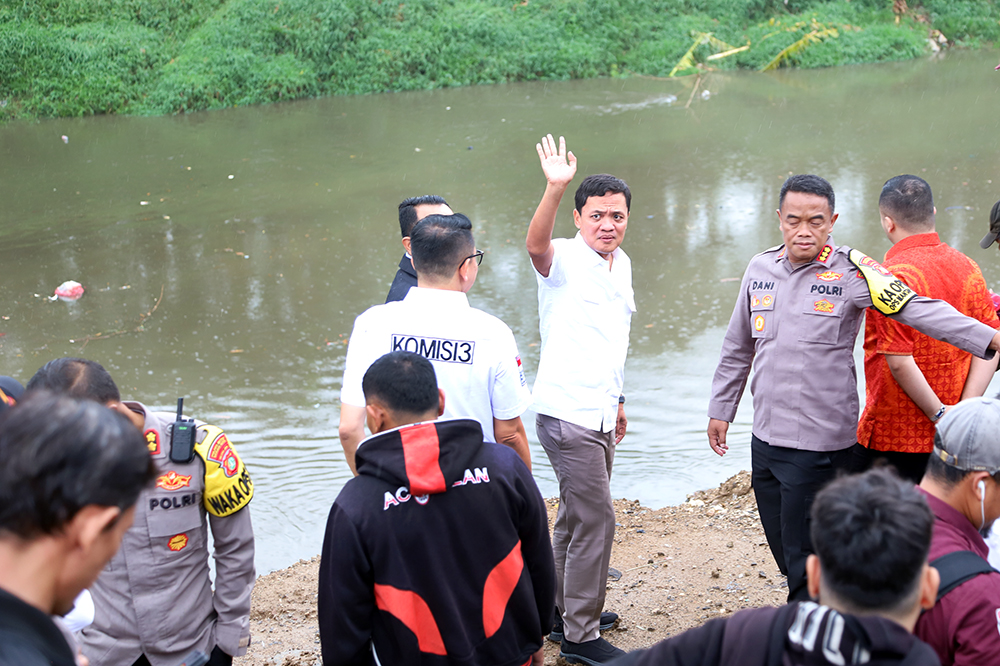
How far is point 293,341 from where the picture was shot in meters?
6.93

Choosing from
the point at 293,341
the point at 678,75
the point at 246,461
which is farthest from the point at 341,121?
the point at 246,461

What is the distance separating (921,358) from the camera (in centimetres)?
312

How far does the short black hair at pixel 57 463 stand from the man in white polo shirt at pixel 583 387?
6.31 feet

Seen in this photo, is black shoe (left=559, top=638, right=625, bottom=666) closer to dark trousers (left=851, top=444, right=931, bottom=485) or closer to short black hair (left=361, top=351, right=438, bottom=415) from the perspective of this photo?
dark trousers (left=851, top=444, right=931, bottom=485)

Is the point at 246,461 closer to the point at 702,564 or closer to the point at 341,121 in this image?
the point at 702,564

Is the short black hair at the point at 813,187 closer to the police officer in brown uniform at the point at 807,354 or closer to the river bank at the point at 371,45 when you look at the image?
the police officer in brown uniform at the point at 807,354

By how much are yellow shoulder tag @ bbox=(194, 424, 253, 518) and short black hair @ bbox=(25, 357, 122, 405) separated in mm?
264

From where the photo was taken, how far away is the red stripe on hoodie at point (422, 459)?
1989mm

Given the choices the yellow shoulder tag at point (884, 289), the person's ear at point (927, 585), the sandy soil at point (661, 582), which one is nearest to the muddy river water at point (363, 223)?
the sandy soil at point (661, 582)

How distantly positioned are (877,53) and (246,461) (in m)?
19.0

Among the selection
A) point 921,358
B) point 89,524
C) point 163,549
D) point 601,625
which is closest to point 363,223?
point 601,625

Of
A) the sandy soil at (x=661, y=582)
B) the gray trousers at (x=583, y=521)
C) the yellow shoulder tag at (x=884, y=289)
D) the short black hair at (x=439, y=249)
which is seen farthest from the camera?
the sandy soil at (x=661, y=582)

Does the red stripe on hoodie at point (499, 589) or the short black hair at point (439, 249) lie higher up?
the short black hair at point (439, 249)

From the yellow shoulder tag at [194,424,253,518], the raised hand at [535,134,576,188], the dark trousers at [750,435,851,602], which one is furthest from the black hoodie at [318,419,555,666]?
the dark trousers at [750,435,851,602]
